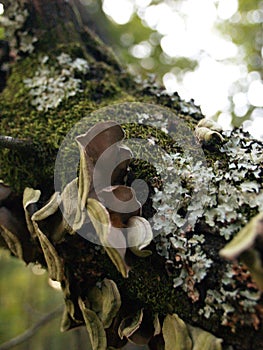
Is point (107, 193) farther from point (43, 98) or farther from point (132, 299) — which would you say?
point (43, 98)

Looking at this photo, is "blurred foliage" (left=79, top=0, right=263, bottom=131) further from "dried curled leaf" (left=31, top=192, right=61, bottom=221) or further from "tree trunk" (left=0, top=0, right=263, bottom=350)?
"dried curled leaf" (left=31, top=192, right=61, bottom=221)

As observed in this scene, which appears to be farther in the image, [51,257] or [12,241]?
[12,241]

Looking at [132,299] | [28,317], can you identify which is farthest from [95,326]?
[28,317]

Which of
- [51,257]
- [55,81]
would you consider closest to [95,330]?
[51,257]

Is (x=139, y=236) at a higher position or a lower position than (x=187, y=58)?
A: lower

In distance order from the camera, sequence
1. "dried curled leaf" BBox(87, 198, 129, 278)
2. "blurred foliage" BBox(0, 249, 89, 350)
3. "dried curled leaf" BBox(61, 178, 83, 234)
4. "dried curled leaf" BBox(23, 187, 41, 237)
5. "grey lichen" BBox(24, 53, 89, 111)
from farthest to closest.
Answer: "blurred foliage" BBox(0, 249, 89, 350), "grey lichen" BBox(24, 53, 89, 111), "dried curled leaf" BBox(23, 187, 41, 237), "dried curled leaf" BBox(61, 178, 83, 234), "dried curled leaf" BBox(87, 198, 129, 278)

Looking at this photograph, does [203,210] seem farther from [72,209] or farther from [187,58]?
[187,58]

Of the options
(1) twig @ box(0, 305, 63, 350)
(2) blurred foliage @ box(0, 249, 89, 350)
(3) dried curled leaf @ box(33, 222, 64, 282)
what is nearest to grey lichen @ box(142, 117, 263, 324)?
(3) dried curled leaf @ box(33, 222, 64, 282)

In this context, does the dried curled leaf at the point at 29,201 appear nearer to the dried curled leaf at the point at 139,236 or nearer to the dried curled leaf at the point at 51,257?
the dried curled leaf at the point at 51,257

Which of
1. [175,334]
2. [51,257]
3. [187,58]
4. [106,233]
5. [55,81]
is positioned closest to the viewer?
[106,233]
